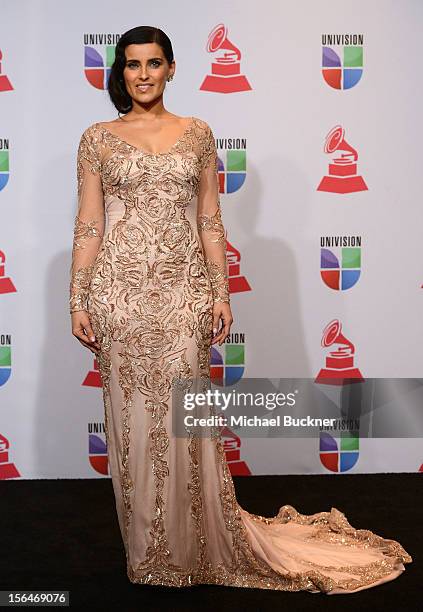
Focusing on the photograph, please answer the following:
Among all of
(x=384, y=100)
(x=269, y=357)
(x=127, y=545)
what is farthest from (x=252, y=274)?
(x=127, y=545)

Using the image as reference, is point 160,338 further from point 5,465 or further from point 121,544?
point 5,465

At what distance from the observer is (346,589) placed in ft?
10.8

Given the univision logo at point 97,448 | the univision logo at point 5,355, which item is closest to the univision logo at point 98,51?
the univision logo at point 5,355

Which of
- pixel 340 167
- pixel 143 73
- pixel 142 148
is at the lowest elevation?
pixel 340 167

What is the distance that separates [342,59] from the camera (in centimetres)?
450

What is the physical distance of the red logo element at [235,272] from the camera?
15.0 feet

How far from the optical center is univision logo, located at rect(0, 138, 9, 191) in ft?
14.4

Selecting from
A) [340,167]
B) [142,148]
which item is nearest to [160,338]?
[142,148]

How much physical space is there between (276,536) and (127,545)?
667 millimetres

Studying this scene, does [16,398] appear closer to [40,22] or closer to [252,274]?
[252,274]

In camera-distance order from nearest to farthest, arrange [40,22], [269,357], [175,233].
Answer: [175,233], [40,22], [269,357]

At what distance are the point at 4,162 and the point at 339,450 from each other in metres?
2.29

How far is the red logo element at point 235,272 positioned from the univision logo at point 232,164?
29 centimetres

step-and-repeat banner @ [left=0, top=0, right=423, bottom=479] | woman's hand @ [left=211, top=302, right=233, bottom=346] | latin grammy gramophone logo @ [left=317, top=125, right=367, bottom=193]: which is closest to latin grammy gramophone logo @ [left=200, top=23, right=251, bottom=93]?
step-and-repeat banner @ [left=0, top=0, right=423, bottom=479]
